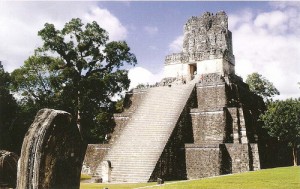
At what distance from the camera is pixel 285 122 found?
64.5 feet

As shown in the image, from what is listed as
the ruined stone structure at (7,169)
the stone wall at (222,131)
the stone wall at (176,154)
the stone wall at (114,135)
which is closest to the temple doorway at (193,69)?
the stone wall at (222,131)

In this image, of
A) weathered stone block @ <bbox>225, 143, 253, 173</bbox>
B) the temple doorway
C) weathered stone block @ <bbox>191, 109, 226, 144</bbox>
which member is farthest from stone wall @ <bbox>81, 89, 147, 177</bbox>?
weathered stone block @ <bbox>225, 143, 253, 173</bbox>

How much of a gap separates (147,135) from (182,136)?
187cm

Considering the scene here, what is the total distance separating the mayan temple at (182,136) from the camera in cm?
1667

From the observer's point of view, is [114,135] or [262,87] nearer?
[114,135]

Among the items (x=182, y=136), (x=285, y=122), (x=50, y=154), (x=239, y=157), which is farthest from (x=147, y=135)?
(x=50, y=154)

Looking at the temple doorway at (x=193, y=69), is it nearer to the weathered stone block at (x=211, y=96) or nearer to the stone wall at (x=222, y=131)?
the stone wall at (x=222, y=131)

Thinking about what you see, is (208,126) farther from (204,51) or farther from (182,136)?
(204,51)

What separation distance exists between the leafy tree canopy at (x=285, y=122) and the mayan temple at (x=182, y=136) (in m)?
1.03

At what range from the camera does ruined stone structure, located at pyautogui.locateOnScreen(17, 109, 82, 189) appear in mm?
4918

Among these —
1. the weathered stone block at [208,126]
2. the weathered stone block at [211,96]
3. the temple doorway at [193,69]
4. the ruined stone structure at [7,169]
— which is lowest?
the ruined stone structure at [7,169]

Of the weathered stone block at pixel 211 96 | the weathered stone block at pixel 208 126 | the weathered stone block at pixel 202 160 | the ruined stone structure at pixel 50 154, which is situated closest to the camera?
the ruined stone structure at pixel 50 154

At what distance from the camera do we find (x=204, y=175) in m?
16.9

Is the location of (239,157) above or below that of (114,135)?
below
